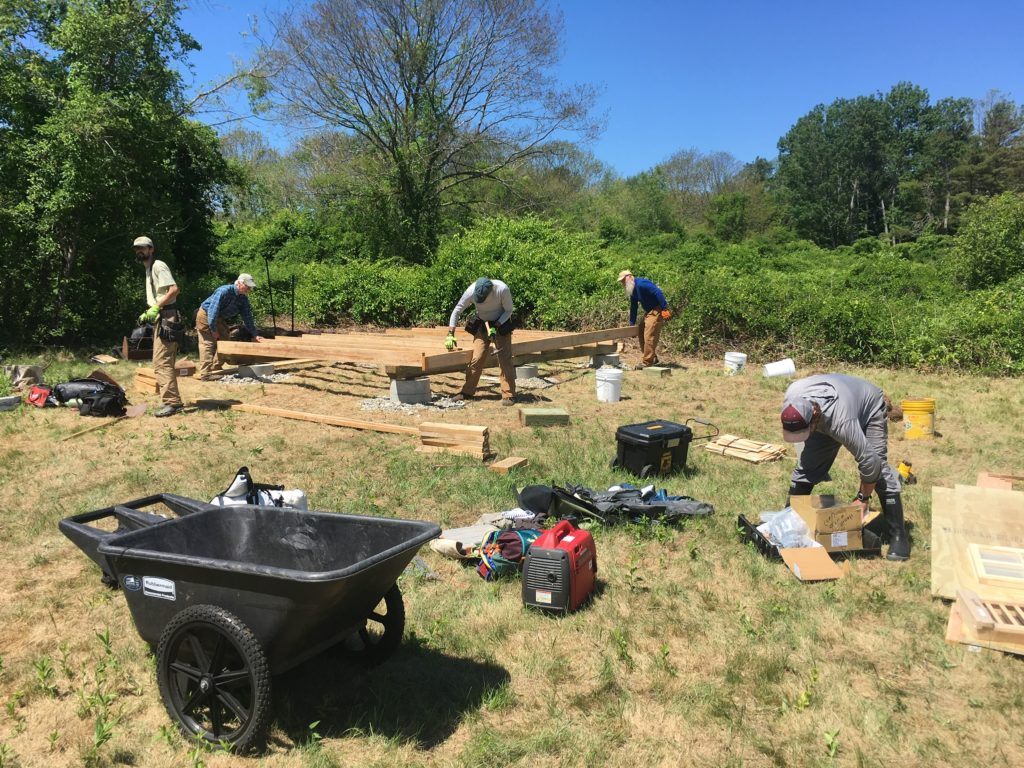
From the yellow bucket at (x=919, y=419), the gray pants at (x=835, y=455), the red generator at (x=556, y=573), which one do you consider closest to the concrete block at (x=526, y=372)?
the yellow bucket at (x=919, y=419)

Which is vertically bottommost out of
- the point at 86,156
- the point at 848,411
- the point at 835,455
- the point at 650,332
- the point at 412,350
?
the point at 835,455

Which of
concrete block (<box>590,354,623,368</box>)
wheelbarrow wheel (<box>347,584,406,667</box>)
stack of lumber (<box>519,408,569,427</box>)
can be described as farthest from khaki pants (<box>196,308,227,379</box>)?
wheelbarrow wheel (<box>347,584,406,667</box>)

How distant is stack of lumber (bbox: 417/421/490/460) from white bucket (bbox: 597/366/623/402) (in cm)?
294

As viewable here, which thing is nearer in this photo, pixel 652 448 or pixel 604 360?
pixel 652 448

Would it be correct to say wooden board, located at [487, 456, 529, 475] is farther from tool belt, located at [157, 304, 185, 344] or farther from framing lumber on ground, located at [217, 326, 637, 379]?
tool belt, located at [157, 304, 185, 344]

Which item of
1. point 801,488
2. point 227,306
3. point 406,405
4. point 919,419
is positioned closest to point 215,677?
point 801,488

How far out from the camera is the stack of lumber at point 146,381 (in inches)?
374

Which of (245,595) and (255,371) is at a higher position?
(255,371)

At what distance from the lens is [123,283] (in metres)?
14.1

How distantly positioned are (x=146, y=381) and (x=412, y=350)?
361 centimetres

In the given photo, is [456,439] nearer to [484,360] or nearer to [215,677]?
[484,360]

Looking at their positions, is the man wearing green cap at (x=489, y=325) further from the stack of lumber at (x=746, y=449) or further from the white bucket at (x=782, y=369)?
the white bucket at (x=782, y=369)

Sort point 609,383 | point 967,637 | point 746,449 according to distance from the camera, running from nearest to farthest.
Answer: point 967,637, point 746,449, point 609,383

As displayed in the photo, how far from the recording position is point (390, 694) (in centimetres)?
317
